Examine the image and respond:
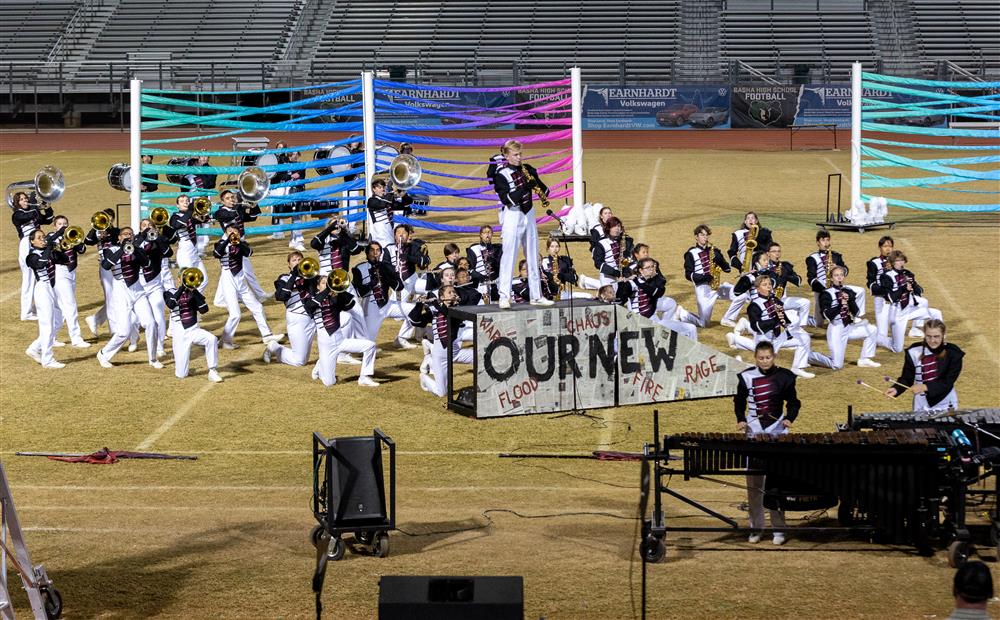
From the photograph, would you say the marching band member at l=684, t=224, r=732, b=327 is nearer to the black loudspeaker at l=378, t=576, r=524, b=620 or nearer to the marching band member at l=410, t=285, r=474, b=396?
the marching band member at l=410, t=285, r=474, b=396

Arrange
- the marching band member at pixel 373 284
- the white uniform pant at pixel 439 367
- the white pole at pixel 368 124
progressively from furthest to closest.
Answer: the white pole at pixel 368 124
the marching band member at pixel 373 284
the white uniform pant at pixel 439 367

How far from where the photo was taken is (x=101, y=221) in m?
17.0

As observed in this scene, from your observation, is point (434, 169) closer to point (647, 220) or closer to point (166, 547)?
point (647, 220)

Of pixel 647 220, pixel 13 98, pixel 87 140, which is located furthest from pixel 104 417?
pixel 13 98

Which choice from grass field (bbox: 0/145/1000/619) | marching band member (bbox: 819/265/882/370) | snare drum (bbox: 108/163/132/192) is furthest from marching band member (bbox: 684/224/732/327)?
snare drum (bbox: 108/163/132/192)

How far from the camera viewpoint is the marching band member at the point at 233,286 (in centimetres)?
1725

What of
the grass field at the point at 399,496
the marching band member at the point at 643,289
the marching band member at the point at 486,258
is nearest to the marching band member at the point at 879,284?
the grass field at the point at 399,496

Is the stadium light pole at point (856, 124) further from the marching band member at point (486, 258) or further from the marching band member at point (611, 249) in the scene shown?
the marching band member at point (486, 258)

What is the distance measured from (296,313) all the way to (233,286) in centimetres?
182

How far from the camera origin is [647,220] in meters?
25.2

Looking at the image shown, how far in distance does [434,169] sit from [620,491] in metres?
21.5

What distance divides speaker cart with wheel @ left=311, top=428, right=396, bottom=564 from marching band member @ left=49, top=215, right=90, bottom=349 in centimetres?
838

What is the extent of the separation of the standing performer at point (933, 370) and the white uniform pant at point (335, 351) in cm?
620

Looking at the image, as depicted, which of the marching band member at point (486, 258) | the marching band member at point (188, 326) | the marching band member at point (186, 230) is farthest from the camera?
the marching band member at point (186, 230)
